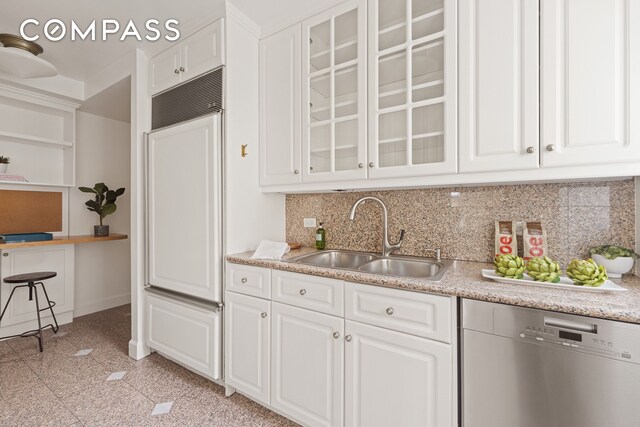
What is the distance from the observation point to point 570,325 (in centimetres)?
97

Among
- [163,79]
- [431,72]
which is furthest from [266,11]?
[431,72]

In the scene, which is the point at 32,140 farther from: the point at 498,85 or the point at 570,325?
the point at 570,325

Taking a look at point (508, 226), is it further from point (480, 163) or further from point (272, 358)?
point (272, 358)

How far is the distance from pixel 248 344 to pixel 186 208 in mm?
1034

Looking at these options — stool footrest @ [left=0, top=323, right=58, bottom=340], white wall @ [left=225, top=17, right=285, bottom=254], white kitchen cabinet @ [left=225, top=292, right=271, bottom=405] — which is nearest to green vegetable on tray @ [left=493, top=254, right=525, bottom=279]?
white kitchen cabinet @ [left=225, top=292, right=271, bottom=405]

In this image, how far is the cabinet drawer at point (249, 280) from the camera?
171 centimetres

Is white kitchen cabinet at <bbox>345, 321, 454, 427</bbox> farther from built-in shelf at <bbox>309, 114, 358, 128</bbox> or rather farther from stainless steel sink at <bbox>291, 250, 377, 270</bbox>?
built-in shelf at <bbox>309, 114, 358, 128</bbox>

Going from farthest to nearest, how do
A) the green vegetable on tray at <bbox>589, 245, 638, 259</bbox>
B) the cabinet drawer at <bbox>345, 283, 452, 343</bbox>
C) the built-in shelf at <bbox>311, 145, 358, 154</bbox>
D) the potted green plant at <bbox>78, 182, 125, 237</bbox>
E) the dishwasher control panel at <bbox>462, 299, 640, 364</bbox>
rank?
the potted green plant at <bbox>78, 182, 125, 237</bbox>, the built-in shelf at <bbox>311, 145, 358, 154</bbox>, the green vegetable on tray at <bbox>589, 245, 638, 259</bbox>, the cabinet drawer at <bbox>345, 283, 452, 343</bbox>, the dishwasher control panel at <bbox>462, 299, 640, 364</bbox>

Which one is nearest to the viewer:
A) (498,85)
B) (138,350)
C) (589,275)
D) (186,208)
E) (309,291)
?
(589,275)

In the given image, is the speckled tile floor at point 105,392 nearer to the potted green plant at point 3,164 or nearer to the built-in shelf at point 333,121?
the potted green plant at point 3,164

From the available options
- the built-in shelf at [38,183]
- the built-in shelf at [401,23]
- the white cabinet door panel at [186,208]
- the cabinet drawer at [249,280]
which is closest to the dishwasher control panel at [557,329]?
the cabinet drawer at [249,280]

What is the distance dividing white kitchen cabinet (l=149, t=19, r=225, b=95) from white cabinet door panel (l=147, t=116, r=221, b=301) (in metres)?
0.38

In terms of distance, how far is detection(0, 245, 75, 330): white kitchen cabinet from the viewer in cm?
279

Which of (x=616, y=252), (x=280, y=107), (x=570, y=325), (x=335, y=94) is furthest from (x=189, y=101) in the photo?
(x=616, y=252)
